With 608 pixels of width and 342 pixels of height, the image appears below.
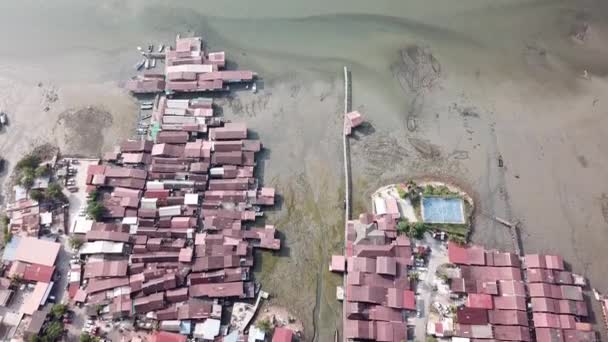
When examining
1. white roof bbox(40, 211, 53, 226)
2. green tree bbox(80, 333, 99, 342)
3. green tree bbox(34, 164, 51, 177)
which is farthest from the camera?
green tree bbox(34, 164, 51, 177)

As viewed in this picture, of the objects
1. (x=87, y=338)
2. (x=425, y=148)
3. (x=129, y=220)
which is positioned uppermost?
(x=425, y=148)

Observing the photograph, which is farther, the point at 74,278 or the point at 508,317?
the point at 74,278

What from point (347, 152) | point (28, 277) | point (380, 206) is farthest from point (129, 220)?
point (380, 206)

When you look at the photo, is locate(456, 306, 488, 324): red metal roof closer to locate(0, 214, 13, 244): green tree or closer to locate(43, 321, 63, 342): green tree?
locate(43, 321, 63, 342): green tree

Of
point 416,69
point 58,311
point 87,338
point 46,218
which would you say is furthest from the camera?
point 416,69

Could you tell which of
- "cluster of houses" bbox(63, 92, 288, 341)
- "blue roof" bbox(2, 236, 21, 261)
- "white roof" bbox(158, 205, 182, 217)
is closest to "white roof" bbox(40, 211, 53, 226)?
"blue roof" bbox(2, 236, 21, 261)

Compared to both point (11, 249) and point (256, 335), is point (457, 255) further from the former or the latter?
point (11, 249)

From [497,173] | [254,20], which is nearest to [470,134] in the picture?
[497,173]
